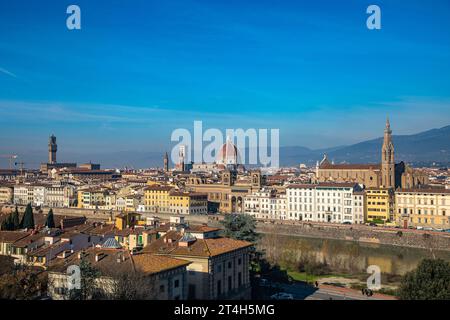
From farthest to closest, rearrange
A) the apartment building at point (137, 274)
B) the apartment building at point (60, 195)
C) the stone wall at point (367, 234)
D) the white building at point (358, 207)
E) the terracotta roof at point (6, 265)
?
the apartment building at point (60, 195) < the white building at point (358, 207) < the stone wall at point (367, 234) < the terracotta roof at point (6, 265) < the apartment building at point (137, 274)

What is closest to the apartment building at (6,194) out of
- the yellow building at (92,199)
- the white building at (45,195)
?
the white building at (45,195)

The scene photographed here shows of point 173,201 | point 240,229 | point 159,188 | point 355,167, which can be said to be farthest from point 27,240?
point 355,167

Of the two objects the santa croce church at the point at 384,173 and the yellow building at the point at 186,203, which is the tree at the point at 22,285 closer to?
the yellow building at the point at 186,203

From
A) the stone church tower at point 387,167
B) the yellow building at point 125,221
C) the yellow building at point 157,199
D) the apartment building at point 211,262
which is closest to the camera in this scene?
the apartment building at point 211,262

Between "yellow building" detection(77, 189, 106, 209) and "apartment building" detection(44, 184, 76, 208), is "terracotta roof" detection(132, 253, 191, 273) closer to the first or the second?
"yellow building" detection(77, 189, 106, 209)
